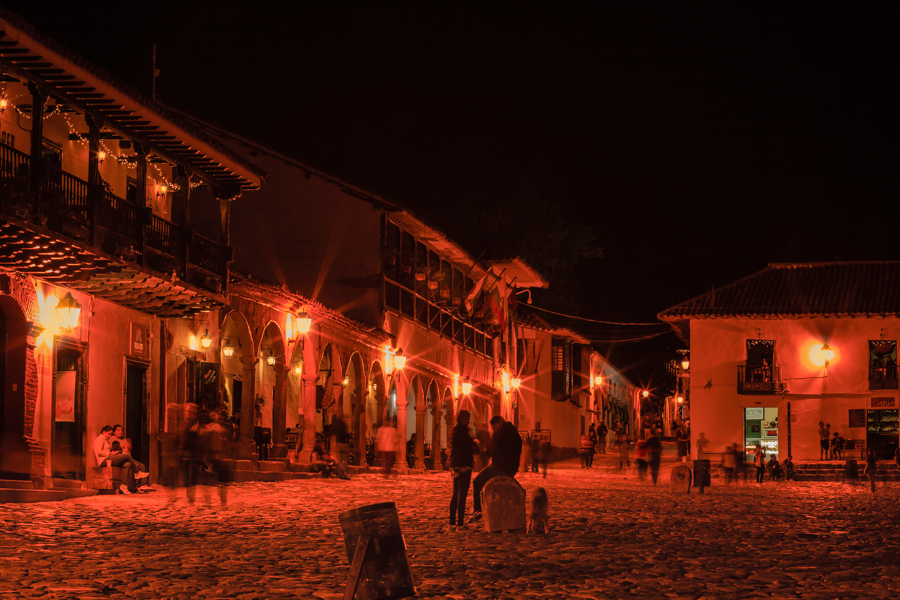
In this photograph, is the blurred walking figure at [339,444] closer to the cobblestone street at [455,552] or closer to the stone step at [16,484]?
the cobblestone street at [455,552]

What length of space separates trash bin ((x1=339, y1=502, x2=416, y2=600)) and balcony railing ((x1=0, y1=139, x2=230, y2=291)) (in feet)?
32.9

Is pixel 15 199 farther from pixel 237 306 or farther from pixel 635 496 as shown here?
pixel 635 496

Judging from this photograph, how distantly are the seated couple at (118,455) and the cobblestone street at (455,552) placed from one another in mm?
1281

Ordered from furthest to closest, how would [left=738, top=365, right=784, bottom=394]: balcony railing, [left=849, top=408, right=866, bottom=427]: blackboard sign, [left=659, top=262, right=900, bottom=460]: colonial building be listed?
[left=738, top=365, right=784, bottom=394]: balcony railing, [left=659, top=262, right=900, bottom=460]: colonial building, [left=849, top=408, right=866, bottom=427]: blackboard sign

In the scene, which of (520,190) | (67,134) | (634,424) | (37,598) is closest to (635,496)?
(67,134)

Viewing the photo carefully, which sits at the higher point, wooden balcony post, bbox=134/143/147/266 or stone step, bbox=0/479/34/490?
wooden balcony post, bbox=134/143/147/266

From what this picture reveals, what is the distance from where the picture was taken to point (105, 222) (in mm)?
18594

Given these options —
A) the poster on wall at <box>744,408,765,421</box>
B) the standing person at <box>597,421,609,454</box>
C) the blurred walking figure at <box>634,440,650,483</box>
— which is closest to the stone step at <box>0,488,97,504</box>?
the blurred walking figure at <box>634,440,650,483</box>

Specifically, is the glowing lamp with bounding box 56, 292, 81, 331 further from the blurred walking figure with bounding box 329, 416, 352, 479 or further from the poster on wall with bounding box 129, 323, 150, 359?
the blurred walking figure with bounding box 329, 416, 352, 479

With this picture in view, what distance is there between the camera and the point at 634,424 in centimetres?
9550

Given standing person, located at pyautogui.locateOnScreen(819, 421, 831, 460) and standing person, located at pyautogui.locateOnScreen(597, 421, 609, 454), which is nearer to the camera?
standing person, located at pyautogui.locateOnScreen(819, 421, 831, 460)

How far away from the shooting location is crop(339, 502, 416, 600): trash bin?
24.2ft

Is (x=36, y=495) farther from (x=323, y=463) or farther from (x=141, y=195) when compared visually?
(x=323, y=463)

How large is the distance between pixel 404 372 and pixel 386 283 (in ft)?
9.72
